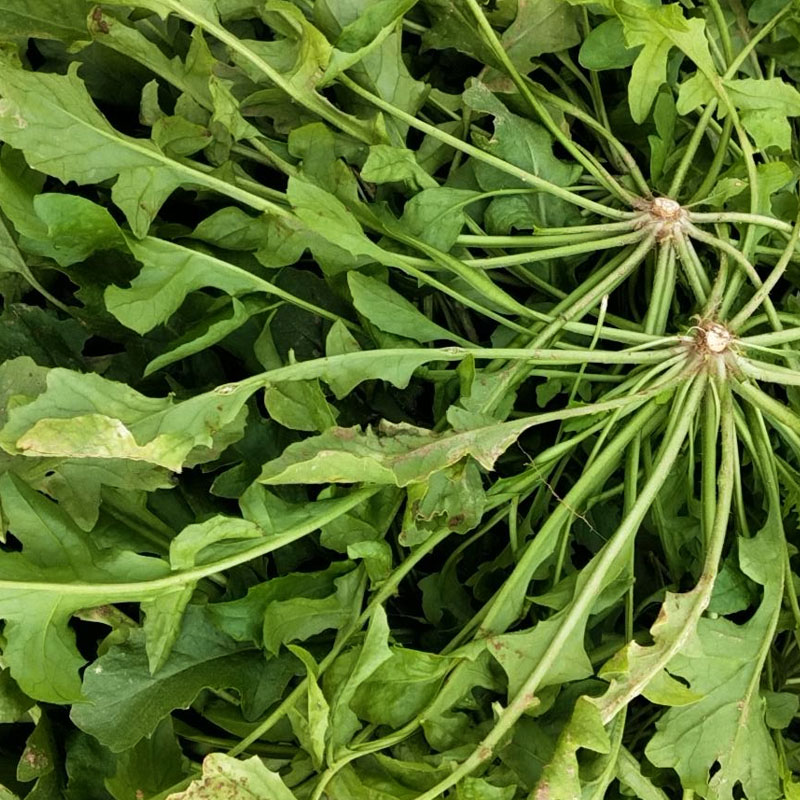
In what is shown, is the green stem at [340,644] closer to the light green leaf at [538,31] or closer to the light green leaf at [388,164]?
the light green leaf at [388,164]

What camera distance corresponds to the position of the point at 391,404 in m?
0.85

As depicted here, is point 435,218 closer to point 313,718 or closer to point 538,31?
point 538,31

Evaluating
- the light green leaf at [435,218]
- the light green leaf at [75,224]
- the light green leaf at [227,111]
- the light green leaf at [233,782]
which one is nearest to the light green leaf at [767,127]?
the light green leaf at [435,218]

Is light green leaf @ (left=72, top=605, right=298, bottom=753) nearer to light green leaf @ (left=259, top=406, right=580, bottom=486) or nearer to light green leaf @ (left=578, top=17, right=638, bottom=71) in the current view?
light green leaf @ (left=259, top=406, right=580, bottom=486)

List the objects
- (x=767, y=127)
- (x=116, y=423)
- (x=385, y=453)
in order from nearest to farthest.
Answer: (x=116, y=423)
(x=385, y=453)
(x=767, y=127)

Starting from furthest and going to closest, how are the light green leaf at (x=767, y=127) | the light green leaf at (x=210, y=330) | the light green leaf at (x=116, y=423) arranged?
the light green leaf at (x=767, y=127) < the light green leaf at (x=210, y=330) < the light green leaf at (x=116, y=423)

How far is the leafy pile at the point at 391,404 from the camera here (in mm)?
674

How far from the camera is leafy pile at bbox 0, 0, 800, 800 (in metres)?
0.67

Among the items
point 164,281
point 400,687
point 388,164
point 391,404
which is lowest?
point 400,687

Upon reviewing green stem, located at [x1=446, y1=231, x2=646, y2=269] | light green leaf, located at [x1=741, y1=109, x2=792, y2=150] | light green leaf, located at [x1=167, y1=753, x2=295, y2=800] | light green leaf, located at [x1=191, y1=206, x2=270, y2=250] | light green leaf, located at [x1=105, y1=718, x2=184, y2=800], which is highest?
light green leaf, located at [x1=741, y1=109, x2=792, y2=150]

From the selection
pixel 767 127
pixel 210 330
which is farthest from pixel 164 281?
pixel 767 127

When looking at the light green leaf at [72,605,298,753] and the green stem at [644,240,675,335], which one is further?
the green stem at [644,240,675,335]

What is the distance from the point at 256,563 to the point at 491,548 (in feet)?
0.75

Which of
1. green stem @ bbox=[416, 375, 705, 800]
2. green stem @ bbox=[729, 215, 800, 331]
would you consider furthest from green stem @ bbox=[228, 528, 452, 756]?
green stem @ bbox=[729, 215, 800, 331]
